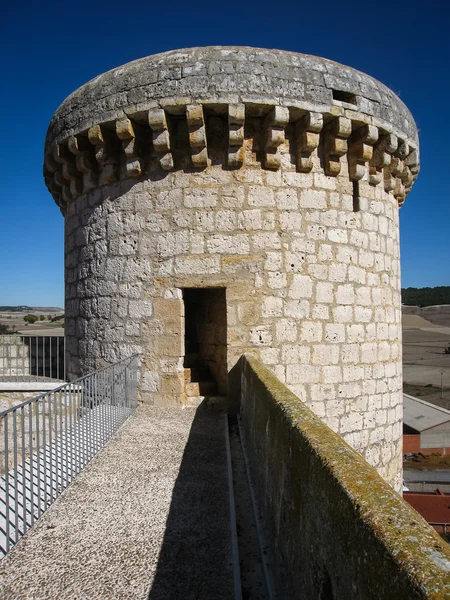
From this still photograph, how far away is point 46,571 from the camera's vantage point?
2203 mm

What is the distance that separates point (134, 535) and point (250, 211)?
3730 millimetres

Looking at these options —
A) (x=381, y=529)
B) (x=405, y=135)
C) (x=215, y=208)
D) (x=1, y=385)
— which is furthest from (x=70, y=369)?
(x=381, y=529)

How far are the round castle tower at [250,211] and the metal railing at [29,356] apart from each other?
9.27 feet

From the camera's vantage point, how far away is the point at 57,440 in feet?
12.0

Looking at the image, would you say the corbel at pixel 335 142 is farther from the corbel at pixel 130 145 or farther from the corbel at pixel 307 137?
the corbel at pixel 130 145

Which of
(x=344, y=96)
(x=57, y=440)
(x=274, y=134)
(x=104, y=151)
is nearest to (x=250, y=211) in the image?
(x=274, y=134)

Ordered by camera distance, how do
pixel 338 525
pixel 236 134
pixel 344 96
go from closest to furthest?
1. pixel 338 525
2. pixel 236 134
3. pixel 344 96

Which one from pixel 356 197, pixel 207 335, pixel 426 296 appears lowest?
pixel 207 335

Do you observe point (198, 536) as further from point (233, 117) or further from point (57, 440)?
point (233, 117)

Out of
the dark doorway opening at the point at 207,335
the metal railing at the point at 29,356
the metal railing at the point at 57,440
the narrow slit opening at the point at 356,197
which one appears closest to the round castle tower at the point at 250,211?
the narrow slit opening at the point at 356,197

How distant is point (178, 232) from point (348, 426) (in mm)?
3154

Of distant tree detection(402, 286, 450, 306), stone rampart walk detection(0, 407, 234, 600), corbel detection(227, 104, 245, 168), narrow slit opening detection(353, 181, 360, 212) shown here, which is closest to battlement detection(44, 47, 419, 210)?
corbel detection(227, 104, 245, 168)

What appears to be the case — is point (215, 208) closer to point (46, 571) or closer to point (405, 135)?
point (405, 135)

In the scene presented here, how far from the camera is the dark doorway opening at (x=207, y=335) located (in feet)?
19.9
